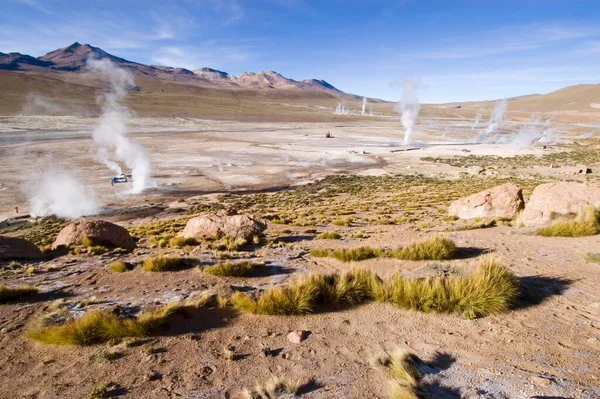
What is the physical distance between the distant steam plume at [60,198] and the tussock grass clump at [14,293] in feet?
67.8

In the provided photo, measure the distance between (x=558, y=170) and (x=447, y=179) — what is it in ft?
42.0

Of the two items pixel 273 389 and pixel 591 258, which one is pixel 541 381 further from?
pixel 591 258

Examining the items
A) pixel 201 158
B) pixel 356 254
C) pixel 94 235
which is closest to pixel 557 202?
pixel 356 254

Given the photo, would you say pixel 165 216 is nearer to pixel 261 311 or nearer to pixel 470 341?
pixel 261 311

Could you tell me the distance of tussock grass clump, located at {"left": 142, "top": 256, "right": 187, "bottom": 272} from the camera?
8477mm

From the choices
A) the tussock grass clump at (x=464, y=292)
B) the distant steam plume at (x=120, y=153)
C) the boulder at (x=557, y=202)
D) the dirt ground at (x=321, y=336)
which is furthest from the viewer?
the distant steam plume at (x=120, y=153)

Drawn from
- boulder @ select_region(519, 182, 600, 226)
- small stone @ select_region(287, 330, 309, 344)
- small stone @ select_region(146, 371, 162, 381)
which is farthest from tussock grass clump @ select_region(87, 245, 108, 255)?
boulder @ select_region(519, 182, 600, 226)

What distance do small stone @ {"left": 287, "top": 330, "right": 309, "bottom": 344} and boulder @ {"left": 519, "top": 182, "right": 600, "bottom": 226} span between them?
11046 mm

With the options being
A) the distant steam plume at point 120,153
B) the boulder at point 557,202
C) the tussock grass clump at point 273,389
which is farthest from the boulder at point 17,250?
the distant steam plume at point 120,153

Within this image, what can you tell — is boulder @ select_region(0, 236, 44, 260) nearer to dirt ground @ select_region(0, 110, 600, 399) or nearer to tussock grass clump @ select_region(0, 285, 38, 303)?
dirt ground @ select_region(0, 110, 600, 399)

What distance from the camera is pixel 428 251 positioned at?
9.02m

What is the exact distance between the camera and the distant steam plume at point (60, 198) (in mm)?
26516

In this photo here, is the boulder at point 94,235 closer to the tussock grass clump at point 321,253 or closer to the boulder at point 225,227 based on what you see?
the boulder at point 225,227

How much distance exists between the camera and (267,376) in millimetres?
4719
